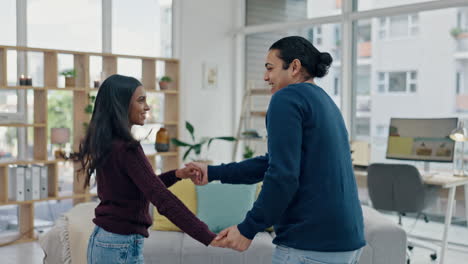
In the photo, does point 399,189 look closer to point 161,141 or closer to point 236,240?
point 161,141

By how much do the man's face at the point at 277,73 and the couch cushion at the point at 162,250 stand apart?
1983 millimetres

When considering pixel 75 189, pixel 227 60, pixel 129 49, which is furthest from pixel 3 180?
pixel 227 60

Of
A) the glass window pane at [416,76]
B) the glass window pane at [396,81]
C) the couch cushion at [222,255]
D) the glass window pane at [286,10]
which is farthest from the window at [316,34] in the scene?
the couch cushion at [222,255]

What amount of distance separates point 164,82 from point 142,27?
0.85 meters

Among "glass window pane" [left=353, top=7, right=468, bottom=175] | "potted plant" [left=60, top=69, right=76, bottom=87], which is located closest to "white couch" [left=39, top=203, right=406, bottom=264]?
"glass window pane" [left=353, top=7, right=468, bottom=175]

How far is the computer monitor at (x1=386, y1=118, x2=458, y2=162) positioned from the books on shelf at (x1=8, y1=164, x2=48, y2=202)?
3410 millimetres

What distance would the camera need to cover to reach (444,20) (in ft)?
17.9

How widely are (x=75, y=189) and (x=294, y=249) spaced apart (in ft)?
15.3

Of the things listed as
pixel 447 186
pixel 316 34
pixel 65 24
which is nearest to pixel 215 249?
pixel 447 186

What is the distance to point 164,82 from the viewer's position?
642 cm

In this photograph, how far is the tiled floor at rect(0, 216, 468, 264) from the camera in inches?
183

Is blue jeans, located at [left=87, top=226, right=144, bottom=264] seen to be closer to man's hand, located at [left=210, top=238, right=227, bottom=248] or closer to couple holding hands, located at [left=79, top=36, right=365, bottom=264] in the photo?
couple holding hands, located at [left=79, top=36, right=365, bottom=264]

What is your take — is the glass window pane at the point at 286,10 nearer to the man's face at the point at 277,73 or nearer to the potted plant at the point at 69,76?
Answer: the potted plant at the point at 69,76

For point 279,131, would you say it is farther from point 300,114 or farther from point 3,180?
point 3,180
